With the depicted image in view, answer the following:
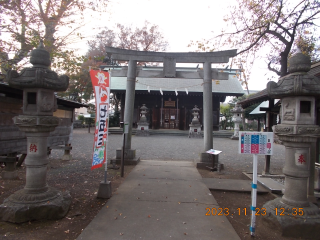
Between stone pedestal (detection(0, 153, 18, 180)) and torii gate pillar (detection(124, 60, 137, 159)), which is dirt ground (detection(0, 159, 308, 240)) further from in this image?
torii gate pillar (detection(124, 60, 137, 159))

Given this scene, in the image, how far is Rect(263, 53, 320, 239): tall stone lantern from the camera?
123 inches

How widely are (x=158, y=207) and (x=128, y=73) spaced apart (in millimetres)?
4997

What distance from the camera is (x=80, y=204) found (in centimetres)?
405

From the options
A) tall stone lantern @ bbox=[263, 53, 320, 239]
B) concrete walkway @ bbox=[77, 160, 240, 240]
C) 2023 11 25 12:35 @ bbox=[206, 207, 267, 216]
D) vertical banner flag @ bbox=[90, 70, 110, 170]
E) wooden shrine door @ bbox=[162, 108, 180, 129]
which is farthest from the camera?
wooden shrine door @ bbox=[162, 108, 180, 129]

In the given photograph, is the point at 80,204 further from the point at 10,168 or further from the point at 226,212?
the point at 226,212

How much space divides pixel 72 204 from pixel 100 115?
6.19ft

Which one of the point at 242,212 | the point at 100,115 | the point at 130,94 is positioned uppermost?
the point at 130,94

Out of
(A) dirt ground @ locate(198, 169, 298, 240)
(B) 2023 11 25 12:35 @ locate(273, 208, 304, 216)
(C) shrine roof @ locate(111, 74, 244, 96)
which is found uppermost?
(C) shrine roof @ locate(111, 74, 244, 96)

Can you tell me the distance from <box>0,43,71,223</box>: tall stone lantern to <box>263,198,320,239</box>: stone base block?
11.8 ft

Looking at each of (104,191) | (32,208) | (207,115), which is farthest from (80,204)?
(207,115)

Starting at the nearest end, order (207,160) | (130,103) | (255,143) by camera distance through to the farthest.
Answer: (255,143), (207,160), (130,103)

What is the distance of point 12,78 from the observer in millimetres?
3457

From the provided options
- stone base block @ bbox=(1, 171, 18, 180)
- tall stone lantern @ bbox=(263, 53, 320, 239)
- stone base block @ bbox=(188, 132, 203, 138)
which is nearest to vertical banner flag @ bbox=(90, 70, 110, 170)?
stone base block @ bbox=(1, 171, 18, 180)

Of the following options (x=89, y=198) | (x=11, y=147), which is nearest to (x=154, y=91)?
(x=11, y=147)
